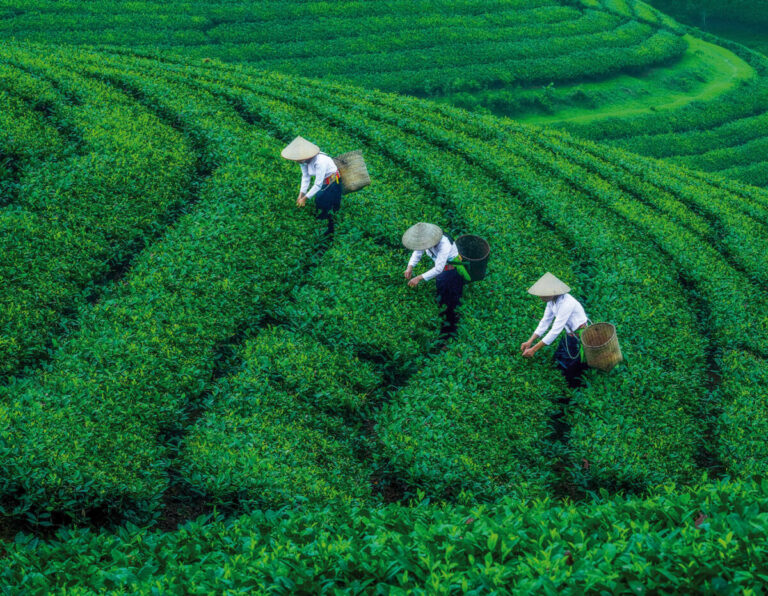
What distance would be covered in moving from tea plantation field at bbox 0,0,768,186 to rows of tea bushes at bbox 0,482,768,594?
77.3 feet

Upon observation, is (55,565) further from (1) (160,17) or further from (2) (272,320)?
(1) (160,17)

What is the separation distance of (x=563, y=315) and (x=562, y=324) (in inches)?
5.0

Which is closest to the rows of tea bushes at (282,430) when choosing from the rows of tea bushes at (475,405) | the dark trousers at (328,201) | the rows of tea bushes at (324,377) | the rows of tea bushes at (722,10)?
the rows of tea bushes at (324,377)

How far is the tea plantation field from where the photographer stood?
2738 cm

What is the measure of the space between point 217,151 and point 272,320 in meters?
4.89

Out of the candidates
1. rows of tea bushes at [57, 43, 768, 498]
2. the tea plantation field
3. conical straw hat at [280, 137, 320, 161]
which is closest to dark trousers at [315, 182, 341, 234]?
conical straw hat at [280, 137, 320, 161]

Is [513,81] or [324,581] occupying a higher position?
[513,81]

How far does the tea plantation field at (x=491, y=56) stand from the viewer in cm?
2738

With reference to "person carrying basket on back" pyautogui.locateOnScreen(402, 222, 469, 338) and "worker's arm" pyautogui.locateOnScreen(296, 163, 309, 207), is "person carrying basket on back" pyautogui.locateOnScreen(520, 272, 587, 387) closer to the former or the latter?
"person carrying basket on back" pyautogui.locateOnScreen(402, 222, 469, 338)

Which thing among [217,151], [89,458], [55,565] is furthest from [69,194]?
[55,565]

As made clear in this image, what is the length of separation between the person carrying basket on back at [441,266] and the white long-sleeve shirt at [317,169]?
201 cm

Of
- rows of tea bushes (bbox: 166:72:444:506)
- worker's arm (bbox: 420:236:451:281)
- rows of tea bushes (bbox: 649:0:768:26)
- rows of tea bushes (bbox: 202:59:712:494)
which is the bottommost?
rows of tea bushes (bbox: 202:59:712:494)

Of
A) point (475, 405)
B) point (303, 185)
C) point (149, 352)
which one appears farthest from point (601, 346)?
point (149, 352)

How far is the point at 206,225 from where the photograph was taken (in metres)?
11.5
